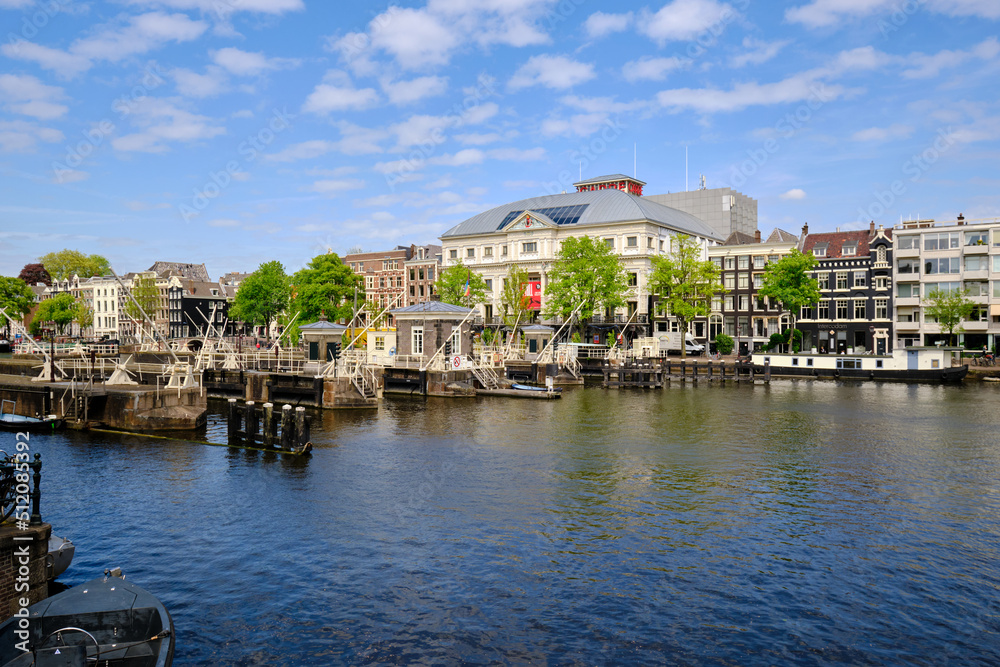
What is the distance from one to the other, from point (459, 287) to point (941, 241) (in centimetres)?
6450

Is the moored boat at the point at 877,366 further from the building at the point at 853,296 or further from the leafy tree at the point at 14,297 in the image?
the leafy tree at the point at 14,297

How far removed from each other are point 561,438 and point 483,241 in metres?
75.5

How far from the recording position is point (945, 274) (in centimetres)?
8850

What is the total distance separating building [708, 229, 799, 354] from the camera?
9750cm

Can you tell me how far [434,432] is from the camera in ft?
128

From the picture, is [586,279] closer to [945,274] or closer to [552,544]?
[945,274]

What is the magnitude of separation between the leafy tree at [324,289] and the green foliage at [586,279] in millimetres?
31661

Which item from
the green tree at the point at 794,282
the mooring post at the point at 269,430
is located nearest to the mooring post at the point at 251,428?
the mooring post at the point at 269,430

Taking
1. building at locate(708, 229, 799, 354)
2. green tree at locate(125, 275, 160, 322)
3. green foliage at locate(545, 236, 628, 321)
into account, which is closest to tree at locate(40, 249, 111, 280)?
green tree at locate(125, 275, 160, 322)

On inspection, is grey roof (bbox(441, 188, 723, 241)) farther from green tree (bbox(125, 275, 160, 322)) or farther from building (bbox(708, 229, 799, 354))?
green tree (bbox(125, 275, 160, 322))

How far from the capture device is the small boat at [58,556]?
1628 centimetres

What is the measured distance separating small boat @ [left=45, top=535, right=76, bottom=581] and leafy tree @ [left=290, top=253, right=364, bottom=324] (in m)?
86.5

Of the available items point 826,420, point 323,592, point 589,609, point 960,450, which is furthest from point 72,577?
point 826,420

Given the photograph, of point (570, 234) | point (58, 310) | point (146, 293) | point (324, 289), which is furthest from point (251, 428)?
point (58, 310)
